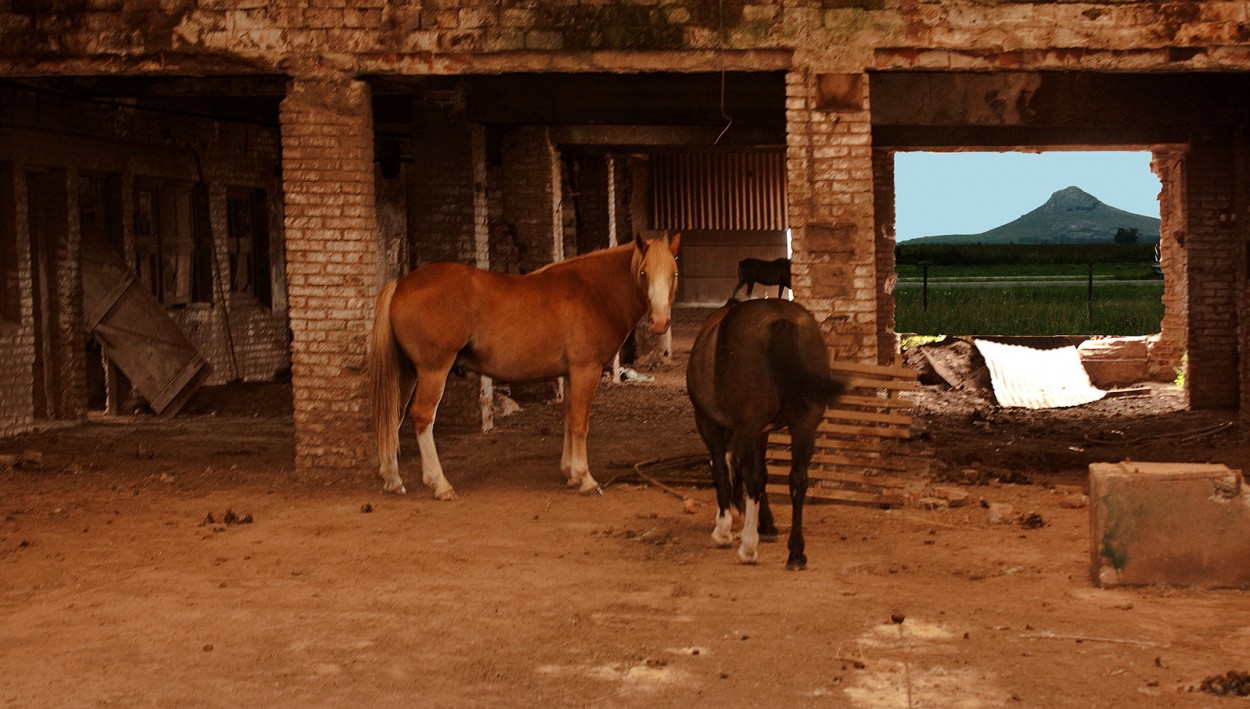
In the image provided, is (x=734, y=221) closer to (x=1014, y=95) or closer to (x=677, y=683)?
(x=1014, y=95)

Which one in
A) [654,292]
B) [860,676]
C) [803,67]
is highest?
[803,67]

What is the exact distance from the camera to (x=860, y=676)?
570cm

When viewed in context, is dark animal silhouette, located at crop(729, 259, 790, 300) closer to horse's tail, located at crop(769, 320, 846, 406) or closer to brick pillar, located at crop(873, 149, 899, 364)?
brick pillar, located at crop(873, 149, 899, 364)

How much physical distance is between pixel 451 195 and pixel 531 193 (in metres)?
2.53

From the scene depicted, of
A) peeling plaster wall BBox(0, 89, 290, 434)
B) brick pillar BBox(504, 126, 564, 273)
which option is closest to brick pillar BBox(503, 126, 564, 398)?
brick pillar BBox(504, 126, 564, 273)

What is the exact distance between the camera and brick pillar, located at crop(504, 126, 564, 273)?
16266mm

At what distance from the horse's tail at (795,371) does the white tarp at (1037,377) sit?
10.8m

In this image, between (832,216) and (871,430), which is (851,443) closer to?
(871,430)

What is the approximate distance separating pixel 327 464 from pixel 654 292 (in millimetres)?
2955

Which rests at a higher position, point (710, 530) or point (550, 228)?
point (550, 228)

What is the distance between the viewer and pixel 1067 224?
96.6 meters

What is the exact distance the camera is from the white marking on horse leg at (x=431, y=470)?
10.2m

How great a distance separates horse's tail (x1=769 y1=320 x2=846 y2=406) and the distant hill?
8101 cm

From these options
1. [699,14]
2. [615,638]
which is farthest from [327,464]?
[615,638]
